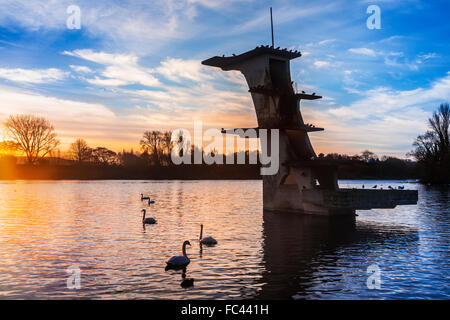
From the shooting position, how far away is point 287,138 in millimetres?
36781

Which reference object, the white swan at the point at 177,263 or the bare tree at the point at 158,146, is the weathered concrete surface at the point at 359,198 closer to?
the white swan at the point at 177,263

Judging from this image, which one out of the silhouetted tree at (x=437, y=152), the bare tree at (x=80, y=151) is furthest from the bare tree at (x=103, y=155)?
the silhouetted tree at (x=437, y=152)

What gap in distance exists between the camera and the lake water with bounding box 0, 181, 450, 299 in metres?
12.5

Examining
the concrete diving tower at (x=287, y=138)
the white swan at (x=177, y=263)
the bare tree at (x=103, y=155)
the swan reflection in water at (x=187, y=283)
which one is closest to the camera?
the swan reflection in water at (x=187, y=283)

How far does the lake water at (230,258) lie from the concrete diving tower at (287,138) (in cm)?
257

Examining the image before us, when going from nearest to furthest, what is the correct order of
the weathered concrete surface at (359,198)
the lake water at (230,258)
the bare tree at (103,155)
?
1. the lake water at (230,258)
2. the weathered concrete surface at (359,198)
3. the bare tree at (103,155)

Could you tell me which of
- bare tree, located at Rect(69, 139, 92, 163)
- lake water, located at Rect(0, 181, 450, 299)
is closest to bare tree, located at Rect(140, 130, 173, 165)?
bare tree, located at Rect(69, 139, 92, 163)

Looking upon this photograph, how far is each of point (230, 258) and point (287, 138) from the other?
21.4m

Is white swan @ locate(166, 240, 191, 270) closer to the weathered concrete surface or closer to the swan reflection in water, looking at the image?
the swan reflection in water

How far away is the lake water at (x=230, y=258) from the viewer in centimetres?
1249

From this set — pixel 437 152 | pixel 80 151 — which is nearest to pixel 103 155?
pixel 80 151
